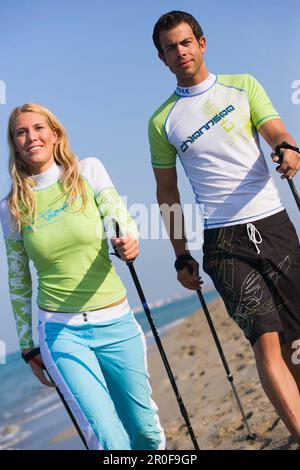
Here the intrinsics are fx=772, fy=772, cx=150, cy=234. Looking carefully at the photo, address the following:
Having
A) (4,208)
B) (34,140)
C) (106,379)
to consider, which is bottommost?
(106,379)

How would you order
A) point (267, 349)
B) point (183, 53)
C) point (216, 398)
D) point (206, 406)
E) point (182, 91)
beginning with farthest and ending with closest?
point (216, 398), point (206, 406), point (182, 91), point (183, 53), point (267, 349)

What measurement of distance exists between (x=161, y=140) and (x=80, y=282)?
118cm

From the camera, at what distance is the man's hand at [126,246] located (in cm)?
440

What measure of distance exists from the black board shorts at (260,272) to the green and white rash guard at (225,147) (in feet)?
0.32

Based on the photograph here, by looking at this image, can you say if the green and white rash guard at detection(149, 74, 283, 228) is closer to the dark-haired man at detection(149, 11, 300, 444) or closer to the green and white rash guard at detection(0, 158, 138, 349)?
the dark-haired man at detection(149, 11, 300, 444)

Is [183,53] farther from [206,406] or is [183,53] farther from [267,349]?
[206,406]

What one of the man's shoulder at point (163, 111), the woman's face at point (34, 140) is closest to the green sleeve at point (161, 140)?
the man's shoulder at point (163, 111)

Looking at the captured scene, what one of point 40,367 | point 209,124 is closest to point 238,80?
point 209,124

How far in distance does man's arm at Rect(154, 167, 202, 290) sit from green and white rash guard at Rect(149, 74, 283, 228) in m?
0.24

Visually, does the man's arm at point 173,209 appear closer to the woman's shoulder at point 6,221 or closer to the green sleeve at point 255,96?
the green sleeve at point 255,96

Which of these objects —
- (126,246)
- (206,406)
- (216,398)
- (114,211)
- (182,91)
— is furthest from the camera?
(216,398)

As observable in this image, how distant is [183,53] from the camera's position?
4.94m

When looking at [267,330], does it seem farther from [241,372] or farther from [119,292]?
[241,372]

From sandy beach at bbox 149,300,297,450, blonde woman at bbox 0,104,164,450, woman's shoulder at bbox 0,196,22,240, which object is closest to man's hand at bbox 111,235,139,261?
blonde woman at bbox 0,104,164,450
